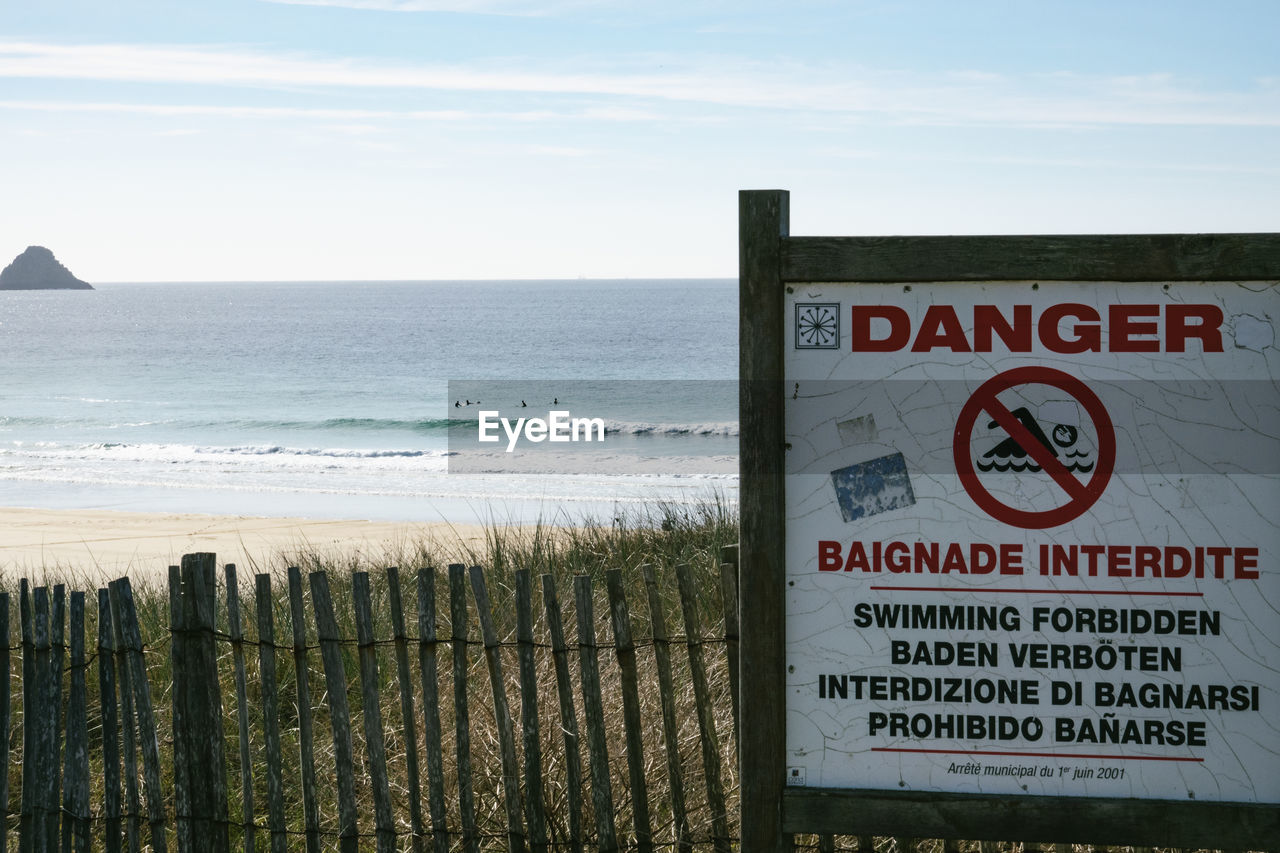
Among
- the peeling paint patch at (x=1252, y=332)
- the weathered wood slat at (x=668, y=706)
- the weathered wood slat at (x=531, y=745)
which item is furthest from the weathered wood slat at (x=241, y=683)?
the peeling paint patch at (x=1252, y=332)

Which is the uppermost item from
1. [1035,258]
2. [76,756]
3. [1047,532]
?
[1035,258]

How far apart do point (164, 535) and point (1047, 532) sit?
15.6 meters

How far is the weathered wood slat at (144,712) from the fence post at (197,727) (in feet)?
0.58

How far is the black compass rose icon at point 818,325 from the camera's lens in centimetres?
281

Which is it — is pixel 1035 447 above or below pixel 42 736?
above

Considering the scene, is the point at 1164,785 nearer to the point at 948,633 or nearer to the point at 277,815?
the point at 948,633

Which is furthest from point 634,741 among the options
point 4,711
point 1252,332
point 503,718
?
point 4,711

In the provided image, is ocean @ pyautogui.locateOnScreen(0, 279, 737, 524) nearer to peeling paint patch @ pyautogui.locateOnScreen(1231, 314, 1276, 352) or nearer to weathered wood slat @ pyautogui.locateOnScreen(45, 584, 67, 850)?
weathered wood slat @ pyautogui.locateOnScreen(45, 584, 67, 850)

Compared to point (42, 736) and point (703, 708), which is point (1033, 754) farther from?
point (42, 736)

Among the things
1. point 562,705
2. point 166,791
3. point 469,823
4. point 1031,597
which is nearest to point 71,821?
point 166,791

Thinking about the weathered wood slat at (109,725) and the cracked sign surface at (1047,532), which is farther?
the weathered wood slat at (109,725)

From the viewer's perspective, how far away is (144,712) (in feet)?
12.1

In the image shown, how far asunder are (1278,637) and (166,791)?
3795 mm

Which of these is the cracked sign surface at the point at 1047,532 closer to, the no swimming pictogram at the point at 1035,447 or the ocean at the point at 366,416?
the no swimming pictogram at the point at 1035,447
